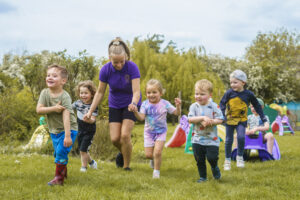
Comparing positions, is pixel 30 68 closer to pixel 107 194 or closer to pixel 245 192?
pixel 107 194

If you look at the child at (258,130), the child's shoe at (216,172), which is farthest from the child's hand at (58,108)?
the child at (258,130)

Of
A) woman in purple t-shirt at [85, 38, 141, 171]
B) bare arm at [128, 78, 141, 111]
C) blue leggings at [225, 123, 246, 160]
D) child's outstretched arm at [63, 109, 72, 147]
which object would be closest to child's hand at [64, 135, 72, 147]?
child's outstretched arm at [63, 109, 72, 147]

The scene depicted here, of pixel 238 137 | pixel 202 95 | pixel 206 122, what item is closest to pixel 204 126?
pixel 206 122

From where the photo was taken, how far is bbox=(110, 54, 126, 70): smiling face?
16.3 feet

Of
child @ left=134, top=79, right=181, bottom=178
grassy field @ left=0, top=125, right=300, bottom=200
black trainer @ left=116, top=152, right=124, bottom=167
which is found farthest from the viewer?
black trainer @ left=116, top=152, right=124, bottom=167

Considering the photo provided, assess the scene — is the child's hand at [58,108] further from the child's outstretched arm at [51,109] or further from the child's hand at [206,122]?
the child's hand at [206,122]

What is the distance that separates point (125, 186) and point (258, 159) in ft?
14.8

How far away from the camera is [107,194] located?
3.61 meters

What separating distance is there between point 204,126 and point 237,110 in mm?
1982

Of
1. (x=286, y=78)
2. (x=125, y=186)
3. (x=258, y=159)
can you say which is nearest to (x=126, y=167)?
(x=125, y=186)

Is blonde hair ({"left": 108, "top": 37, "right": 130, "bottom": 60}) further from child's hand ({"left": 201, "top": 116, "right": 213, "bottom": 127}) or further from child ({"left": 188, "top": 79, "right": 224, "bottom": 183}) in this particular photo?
child's hand ({"left": 201, "top": 116, "right": 213, "bottom": 127})

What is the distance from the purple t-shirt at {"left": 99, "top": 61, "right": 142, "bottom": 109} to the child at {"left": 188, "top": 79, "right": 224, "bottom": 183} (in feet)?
3.87

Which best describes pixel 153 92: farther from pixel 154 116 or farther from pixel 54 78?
pixel 54 78

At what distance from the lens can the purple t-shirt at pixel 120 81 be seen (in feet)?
16.9
